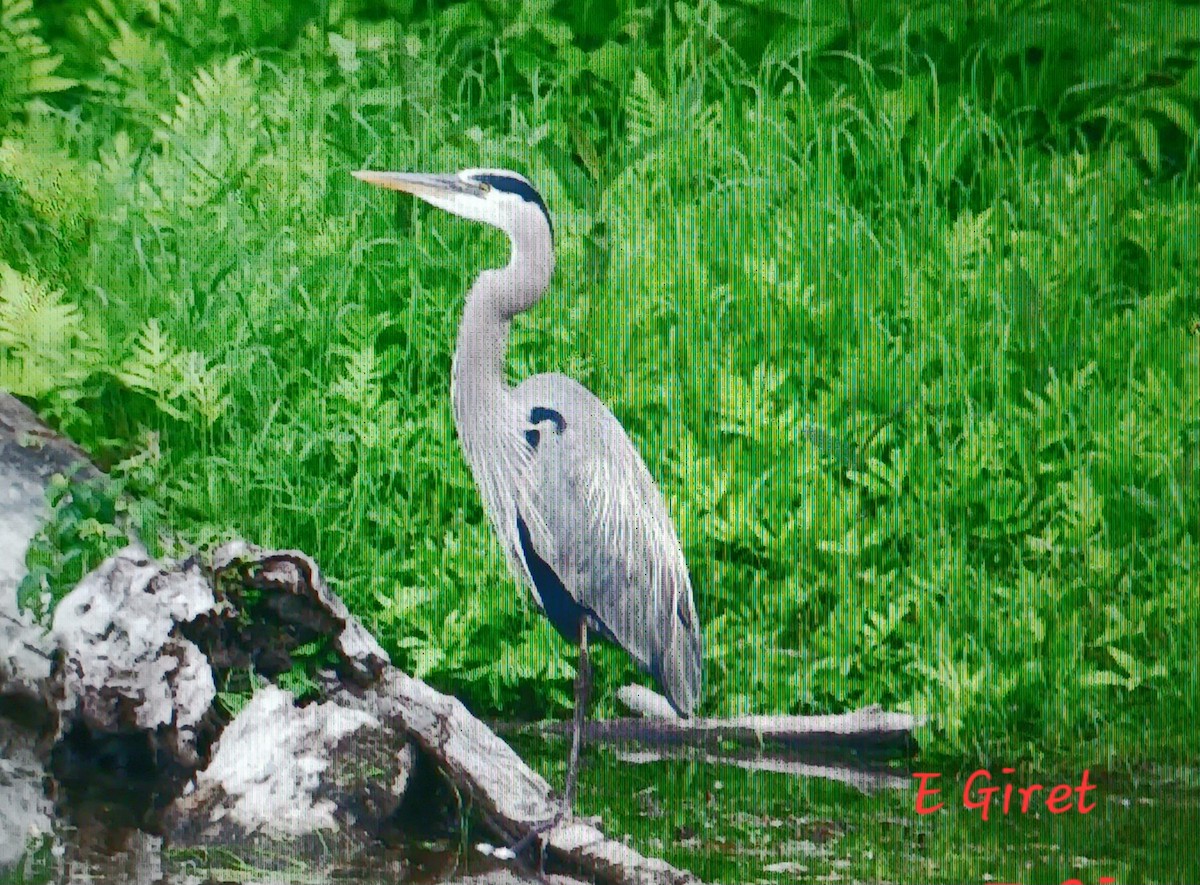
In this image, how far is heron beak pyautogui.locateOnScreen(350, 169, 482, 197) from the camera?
2.58 meters

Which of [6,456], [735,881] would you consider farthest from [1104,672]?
[6,456]

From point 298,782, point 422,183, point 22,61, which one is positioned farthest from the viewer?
point 22,61

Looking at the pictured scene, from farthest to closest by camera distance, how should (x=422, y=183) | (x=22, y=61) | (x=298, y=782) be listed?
1. (x=22, y=61)
2. (x=422, y=183)
3. (x=298, y=782)

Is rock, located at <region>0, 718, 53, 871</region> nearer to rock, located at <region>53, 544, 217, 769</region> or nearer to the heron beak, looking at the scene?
rock, located at <region>53, 544, 217, 769</region>

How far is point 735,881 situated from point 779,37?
4.51 ft

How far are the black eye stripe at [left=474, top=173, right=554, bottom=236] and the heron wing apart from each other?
0.28 metres

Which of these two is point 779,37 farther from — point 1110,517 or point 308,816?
point 308,816

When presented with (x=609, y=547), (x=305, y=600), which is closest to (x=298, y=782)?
(x=305, y=600)

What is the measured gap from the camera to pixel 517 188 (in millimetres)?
2568

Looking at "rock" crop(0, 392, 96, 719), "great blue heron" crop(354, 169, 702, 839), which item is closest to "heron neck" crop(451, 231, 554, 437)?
"great blue heron" crop(354, 169, 702, 839)

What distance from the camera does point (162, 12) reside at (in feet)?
8.88

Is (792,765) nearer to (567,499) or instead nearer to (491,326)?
(567,499)
